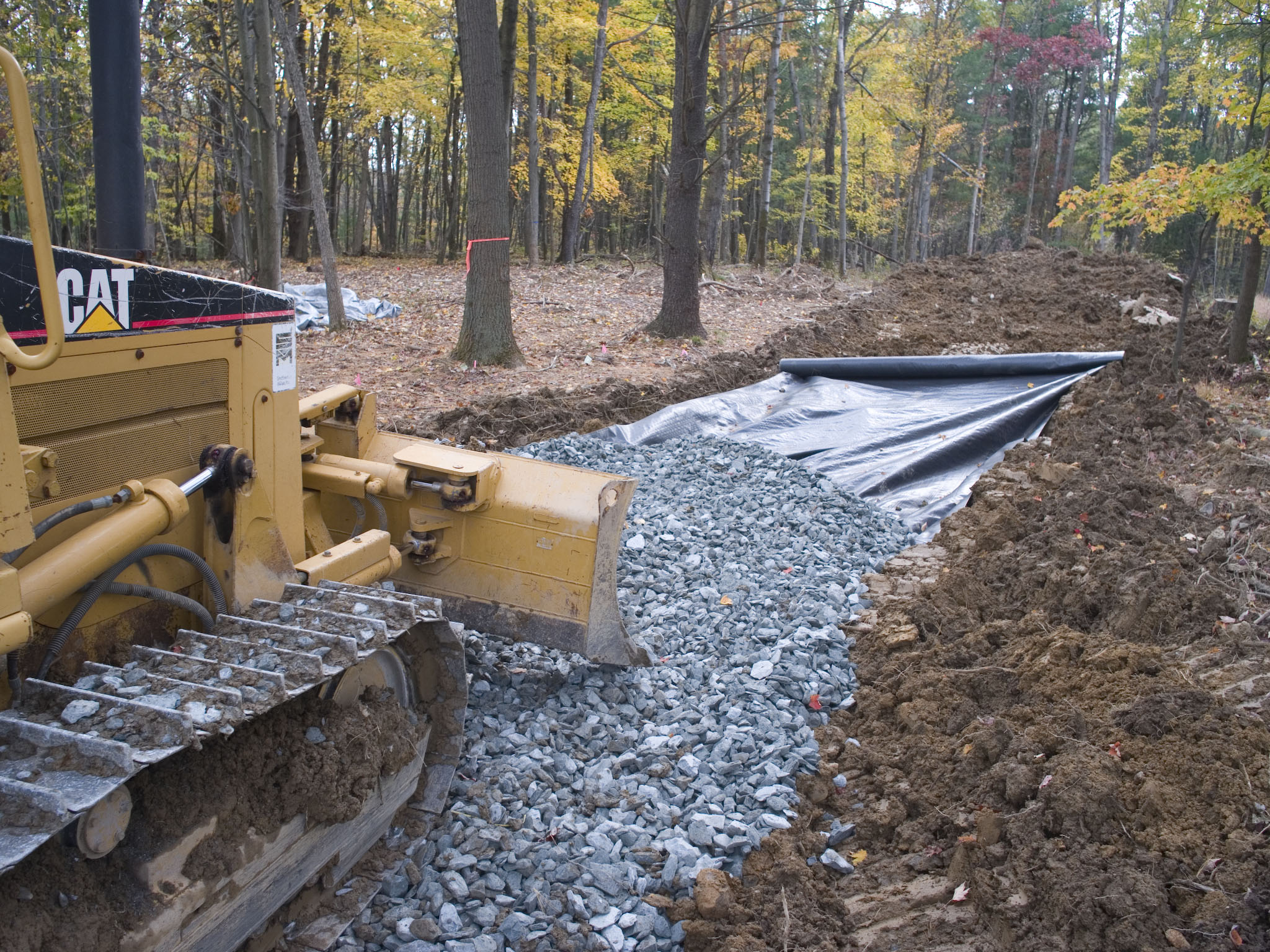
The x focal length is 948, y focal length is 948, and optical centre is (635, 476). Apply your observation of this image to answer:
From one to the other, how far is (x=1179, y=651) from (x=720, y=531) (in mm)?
2979

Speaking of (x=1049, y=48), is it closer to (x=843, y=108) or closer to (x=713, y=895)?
(x=843, y=108)

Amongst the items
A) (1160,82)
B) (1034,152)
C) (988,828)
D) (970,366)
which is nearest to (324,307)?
(970,366)

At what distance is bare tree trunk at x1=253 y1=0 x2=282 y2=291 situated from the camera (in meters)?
11.2

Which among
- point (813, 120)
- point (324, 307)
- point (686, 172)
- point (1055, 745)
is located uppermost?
point (813, 120)

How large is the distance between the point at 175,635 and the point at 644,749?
1919 mm

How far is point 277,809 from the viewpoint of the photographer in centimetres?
276

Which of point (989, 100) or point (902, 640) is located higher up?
point (989, 100)

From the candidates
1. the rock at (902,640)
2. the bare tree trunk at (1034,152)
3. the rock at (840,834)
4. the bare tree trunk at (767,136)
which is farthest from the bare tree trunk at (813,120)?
the rock at (840,834)

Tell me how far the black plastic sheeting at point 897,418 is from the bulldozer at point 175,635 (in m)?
4.81

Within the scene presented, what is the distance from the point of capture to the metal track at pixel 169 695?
2.07m

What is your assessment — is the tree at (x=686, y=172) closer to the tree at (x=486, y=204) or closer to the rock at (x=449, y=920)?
the tree at (x=486, y=204)

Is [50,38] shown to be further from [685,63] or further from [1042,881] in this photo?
[1042,881]

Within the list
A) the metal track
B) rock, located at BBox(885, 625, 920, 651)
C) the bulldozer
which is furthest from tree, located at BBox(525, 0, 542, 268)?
the metal track

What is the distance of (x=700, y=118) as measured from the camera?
524 inches
